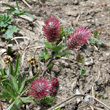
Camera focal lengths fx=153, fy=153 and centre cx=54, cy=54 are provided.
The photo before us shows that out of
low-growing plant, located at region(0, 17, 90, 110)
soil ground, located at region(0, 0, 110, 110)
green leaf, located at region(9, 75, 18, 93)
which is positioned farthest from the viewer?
soil ground, located at region(0, 0, 110, 110)

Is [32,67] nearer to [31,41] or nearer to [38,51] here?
[38,51]

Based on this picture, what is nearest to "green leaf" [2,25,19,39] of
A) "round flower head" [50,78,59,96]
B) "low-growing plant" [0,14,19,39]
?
"low-growing plant" [0,14,19,39]

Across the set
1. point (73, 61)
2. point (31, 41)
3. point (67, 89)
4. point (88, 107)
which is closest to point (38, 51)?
point (31, 41)

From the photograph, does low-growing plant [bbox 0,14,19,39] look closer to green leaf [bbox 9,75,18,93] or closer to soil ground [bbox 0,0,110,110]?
soil ground [bbox 0,0,110,110]

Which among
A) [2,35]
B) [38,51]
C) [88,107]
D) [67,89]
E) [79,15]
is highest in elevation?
[79,15]

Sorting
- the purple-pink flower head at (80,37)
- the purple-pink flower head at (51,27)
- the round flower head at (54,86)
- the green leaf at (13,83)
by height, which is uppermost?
the purple-pink flower head at (51,27)

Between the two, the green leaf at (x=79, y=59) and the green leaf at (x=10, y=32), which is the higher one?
the green leaf at (x=10, y=32)

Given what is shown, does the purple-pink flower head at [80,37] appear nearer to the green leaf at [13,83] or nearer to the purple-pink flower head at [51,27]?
the purple-pink flower head at [51,27]

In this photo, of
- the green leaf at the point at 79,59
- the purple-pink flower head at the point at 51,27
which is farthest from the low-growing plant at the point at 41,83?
the green leaf at the point at 79,59

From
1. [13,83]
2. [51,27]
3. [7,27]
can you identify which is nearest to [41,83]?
[13,83]
